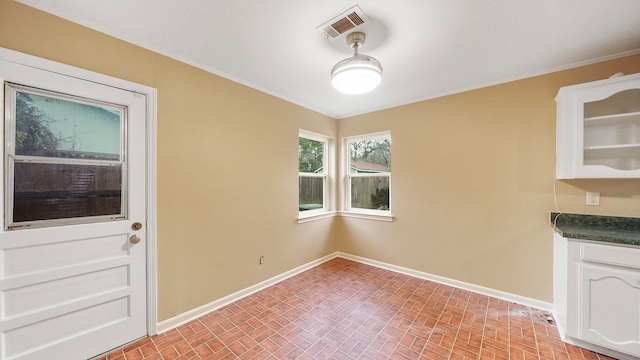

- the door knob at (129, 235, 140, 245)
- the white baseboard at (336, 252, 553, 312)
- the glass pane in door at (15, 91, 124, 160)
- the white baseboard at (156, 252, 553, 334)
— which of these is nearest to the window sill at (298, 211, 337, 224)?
the white baseboard at (156, 252, 553, 334)

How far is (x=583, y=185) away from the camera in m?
2.30

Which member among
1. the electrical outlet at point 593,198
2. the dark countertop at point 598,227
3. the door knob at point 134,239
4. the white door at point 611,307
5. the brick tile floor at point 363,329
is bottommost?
the brick tile floor at point 363,329

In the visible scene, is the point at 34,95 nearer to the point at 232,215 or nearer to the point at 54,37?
the point at 54,37

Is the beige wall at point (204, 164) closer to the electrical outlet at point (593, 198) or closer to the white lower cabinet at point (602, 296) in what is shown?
the white lower cabinet at point (602, 296)

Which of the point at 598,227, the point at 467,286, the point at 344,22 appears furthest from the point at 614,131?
the point at 344,22

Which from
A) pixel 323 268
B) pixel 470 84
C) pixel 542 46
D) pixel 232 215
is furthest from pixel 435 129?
pixel 232 215

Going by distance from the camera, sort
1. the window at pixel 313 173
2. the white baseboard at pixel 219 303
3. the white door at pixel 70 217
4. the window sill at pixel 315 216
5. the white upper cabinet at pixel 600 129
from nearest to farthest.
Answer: the white door at pixel 70 217
the white upper cabinet at pixel 600 129
the white baseboard at pixel 219 303
the window sill at pixel 315 216
the window at pixel 313 173

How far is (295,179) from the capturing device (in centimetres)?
350

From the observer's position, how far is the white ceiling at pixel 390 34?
162 centimetres

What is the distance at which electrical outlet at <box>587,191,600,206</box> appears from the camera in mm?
2240

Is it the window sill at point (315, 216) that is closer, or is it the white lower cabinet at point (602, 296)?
the white lower cabinet at point (602, 296)

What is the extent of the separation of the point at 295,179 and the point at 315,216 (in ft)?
2.26

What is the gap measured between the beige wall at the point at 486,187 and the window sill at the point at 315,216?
78 cm

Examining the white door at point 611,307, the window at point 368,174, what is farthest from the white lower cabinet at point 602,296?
the window at point 368,174
